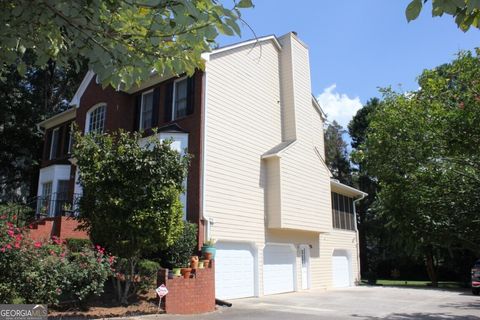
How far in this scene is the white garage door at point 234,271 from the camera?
16.8 meters

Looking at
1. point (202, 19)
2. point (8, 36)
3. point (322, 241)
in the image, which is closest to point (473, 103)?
point (202, 19)

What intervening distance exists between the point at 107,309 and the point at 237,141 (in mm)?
8910

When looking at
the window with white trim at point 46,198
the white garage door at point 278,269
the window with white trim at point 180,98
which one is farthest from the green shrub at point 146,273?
the window with white trim at point 46,198

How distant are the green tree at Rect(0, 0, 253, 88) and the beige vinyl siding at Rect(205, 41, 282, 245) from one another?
1182 cm

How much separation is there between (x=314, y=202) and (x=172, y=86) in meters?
8.50

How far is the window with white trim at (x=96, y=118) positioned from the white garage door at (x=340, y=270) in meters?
14.4

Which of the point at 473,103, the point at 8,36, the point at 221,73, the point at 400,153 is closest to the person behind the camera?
the point at 8,36

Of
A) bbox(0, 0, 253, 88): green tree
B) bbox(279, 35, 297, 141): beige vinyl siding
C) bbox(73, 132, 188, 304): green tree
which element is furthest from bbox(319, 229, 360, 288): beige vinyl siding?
bbox(0, 0, 253, 88): green tree

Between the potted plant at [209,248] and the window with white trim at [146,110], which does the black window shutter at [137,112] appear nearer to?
the window with white trim at [146,110]

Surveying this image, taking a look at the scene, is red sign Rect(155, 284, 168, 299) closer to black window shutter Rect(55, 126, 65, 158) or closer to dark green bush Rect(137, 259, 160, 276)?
dark green bush Rect(137, 259, 160, 276)

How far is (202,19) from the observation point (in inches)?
159

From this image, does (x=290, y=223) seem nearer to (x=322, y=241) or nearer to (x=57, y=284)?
(x=322, y=241)

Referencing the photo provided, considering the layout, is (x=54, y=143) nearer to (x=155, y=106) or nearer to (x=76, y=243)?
(x=155, y=106)

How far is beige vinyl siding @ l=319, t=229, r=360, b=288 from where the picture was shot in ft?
77.3
